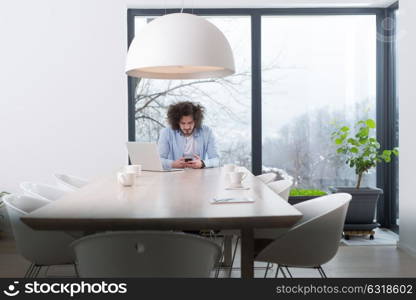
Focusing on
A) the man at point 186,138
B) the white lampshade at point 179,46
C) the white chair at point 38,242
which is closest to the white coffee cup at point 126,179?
the white chair at point 38,242

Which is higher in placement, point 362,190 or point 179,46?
point 179,46

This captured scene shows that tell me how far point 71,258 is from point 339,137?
13.9ft

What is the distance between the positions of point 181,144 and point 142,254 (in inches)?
135

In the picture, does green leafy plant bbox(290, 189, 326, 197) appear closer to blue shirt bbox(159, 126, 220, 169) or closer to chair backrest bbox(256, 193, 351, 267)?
blue shirt bbox(159, 126, 220, 169)

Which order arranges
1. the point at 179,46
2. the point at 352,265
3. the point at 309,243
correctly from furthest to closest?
the point at 352,265
the point at 179,46
the point at 309,243

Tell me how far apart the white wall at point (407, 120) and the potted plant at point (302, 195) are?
116cm

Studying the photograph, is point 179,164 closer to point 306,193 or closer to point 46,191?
point 46,191

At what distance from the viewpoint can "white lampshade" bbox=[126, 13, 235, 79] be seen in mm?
3555

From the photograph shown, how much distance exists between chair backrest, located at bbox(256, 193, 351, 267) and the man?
8.38 ft

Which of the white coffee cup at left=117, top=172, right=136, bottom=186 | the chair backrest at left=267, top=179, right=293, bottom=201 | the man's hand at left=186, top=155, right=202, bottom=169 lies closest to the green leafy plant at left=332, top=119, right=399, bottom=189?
the man's hand at left=186, top=155, right=202, bottom=169

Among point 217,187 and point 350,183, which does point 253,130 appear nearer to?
point 350,183

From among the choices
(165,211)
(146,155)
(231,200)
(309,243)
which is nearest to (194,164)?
(146,155)

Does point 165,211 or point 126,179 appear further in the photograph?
point 126,179

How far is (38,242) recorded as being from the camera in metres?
3.35
